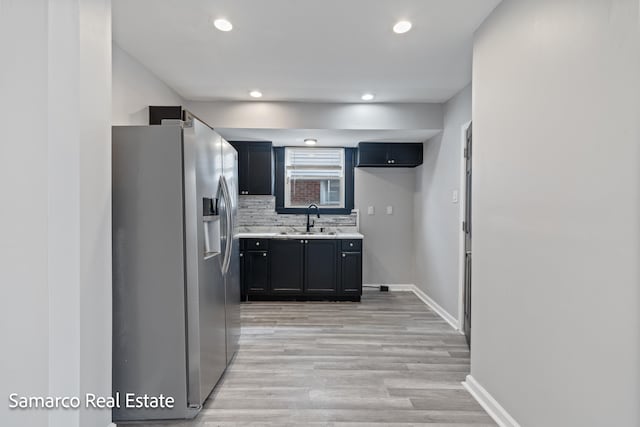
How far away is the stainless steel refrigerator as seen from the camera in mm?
1806

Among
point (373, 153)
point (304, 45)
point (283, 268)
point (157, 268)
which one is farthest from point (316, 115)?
point (157, 268)

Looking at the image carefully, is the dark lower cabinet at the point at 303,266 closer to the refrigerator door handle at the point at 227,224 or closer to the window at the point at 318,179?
the window at the point at 318,179

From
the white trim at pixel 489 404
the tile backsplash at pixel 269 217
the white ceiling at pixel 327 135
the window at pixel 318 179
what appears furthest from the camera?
the window at pixel 318 179

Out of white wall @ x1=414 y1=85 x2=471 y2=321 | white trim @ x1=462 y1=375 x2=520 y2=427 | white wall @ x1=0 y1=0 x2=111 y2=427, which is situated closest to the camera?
white wall @ x1=0 y1=0 x2=111 y2=427

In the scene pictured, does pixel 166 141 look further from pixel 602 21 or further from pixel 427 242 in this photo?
pixel 427 242

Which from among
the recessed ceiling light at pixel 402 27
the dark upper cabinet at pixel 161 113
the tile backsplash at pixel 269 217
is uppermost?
the recessed ceiling light at pixel 402 27

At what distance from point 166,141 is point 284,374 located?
187cm

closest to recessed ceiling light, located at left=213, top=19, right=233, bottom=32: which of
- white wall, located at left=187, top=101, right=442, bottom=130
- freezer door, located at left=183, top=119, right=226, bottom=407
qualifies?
freezer door, located at left=183, top=119, right=226, bottom=407

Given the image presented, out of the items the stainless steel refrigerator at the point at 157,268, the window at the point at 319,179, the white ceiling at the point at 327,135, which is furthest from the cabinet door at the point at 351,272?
the stainless steel refrigerator at the point at 157,268

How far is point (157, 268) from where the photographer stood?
71.6 inches

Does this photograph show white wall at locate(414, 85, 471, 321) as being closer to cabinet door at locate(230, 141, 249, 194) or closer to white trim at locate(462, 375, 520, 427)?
white trim at locate(462, 375, 520, 427)

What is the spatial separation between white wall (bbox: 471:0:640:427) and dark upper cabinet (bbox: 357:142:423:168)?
2.37m

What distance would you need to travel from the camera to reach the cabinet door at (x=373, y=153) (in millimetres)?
4441

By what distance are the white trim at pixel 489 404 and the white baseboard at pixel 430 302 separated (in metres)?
1.12
